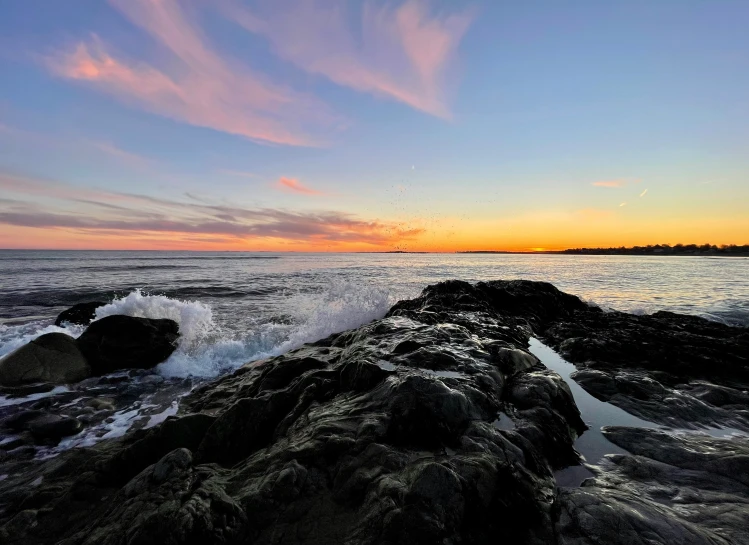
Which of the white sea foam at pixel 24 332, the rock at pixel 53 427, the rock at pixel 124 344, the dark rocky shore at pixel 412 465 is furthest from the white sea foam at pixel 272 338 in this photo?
the white sea foam at pixel 24 332

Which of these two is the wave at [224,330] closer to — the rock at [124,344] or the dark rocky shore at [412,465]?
the rock at [124,344]

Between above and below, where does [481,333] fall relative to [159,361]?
above

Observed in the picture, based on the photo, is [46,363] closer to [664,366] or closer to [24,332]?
[24,332]

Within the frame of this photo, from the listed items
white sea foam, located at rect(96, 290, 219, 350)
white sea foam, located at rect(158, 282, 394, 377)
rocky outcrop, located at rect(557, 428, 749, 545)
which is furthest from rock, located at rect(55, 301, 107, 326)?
rocky outcrop, located at rect(557, 428, 749, 545)

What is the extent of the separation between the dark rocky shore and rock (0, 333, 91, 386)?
245 centimetres

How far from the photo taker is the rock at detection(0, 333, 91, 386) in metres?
8.06

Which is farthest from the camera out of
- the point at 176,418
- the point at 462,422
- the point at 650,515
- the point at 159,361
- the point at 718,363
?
the point at 159,361

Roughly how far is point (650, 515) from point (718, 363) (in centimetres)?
641

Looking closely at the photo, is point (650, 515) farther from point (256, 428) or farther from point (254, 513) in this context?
point (256, 428)

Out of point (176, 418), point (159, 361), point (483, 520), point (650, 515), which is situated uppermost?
point (650, 515)

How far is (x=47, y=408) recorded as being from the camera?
6902mm

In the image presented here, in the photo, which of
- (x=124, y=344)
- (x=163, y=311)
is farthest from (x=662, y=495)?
(x=163, y=311)

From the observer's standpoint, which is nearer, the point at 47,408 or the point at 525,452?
the point at 525,452

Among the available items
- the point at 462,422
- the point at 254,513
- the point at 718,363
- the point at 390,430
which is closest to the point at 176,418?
the point at 254,513
